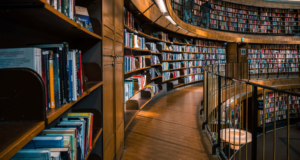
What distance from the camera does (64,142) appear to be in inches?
36.1

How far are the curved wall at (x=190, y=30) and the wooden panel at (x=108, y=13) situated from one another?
1.28m

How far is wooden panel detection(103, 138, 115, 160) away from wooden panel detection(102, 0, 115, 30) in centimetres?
113

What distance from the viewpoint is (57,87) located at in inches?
34.6

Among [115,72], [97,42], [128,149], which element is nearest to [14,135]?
[97,42]

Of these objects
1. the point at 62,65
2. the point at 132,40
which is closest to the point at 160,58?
the point at 132,40

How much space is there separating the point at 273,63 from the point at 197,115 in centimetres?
984

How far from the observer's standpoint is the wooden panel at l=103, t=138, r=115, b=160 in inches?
68.6

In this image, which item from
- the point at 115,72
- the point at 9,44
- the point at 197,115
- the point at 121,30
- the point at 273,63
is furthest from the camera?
the point at 273,63

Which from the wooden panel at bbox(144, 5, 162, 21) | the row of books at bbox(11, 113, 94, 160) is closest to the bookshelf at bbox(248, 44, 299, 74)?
the wooden panel at bbox(144, 5, 162, 21)

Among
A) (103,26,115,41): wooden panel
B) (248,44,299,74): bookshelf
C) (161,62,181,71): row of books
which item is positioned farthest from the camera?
(248,44,299,74): bookshelf

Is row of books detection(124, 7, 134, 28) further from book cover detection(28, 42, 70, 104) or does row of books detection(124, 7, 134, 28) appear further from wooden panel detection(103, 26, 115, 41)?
book cover detection(28, 42, 70, 104)

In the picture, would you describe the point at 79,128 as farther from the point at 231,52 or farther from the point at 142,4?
the point at 231,52

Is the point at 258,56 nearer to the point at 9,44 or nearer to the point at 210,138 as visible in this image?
the point at 210,138

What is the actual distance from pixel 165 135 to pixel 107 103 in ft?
5.64
